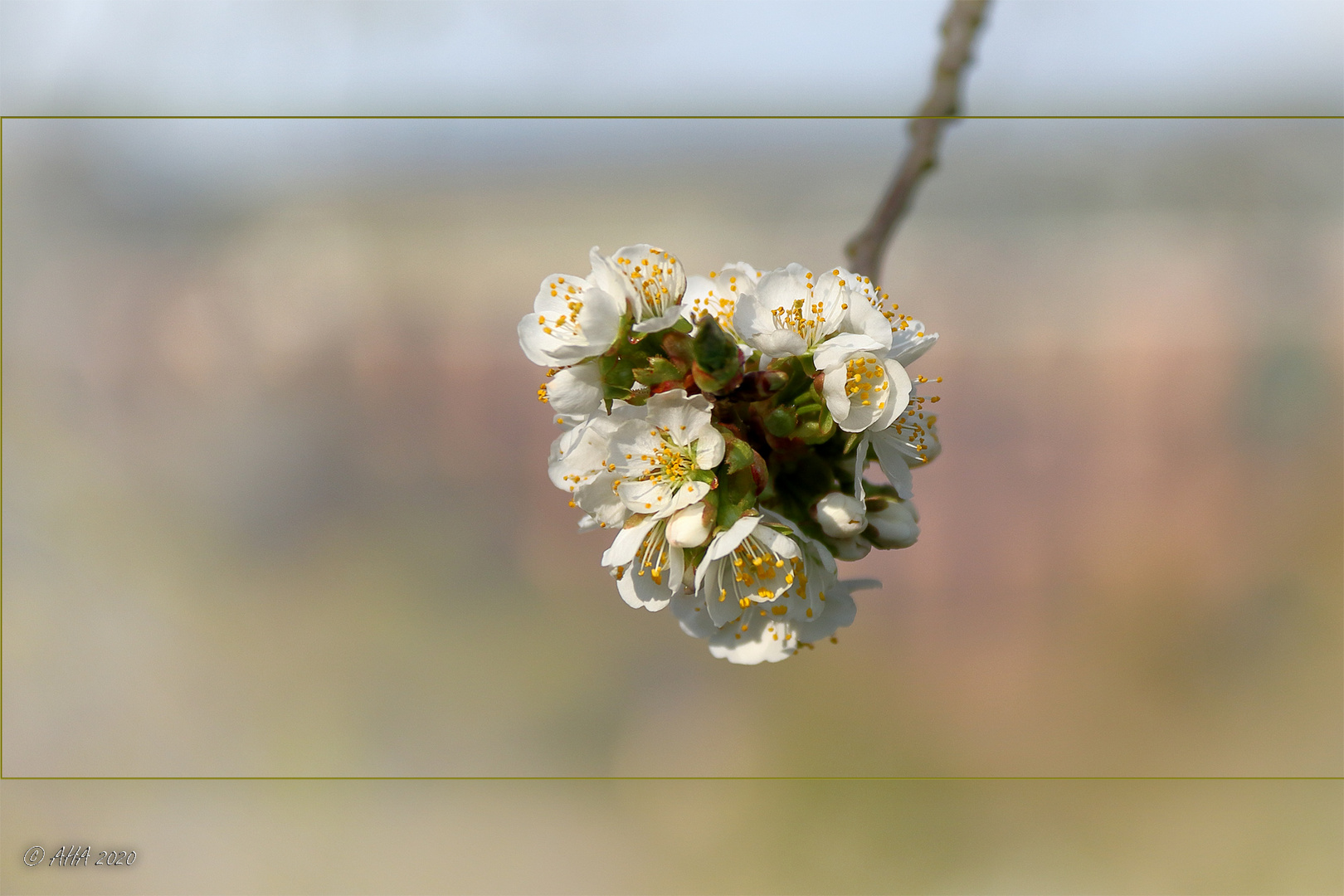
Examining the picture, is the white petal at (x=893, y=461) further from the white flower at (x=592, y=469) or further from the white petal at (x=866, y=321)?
the white flower at (x=592, y=469)

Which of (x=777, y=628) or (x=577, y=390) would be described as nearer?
(x=577, y=390)

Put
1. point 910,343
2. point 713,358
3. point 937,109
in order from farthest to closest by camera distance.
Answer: point 937,109 → point 910,343 → point 713,358

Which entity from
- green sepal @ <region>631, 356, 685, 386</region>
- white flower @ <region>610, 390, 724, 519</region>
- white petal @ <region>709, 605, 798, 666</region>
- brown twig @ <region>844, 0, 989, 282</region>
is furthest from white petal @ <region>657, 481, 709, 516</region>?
brown twig @ <region>844, 0, 989, 282</region>

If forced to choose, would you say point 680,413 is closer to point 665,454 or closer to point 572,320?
point 665,454

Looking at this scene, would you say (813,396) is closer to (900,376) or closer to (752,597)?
(900,376)

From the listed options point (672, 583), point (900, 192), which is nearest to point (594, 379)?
point (672, 583)

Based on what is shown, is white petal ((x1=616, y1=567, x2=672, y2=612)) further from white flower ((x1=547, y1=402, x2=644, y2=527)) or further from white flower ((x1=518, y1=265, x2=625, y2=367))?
white flower ((x1=518, y1=265, x2=625, y2=367))

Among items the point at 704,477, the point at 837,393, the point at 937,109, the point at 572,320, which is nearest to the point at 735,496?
the point at 704,477
